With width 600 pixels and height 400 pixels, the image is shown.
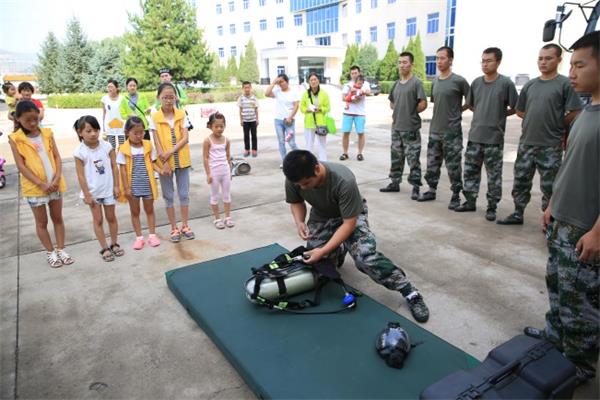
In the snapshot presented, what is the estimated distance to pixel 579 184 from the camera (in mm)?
2100

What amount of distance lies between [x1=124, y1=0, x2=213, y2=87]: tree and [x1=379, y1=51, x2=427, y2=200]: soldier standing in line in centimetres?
2477

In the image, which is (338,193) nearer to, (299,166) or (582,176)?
(299,166)

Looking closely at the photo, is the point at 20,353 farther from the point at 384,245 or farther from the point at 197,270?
the point at 384,245

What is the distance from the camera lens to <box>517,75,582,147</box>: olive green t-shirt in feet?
13.2

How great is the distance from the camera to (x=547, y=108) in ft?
13.5

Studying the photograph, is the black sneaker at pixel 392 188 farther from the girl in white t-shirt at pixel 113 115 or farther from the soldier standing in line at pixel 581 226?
the girl in white t-shirt at pixel 113 115

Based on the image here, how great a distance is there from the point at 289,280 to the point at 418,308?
91 cm

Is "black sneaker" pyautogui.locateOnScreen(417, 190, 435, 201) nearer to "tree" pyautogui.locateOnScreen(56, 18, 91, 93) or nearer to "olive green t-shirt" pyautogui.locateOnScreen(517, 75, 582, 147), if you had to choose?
"olive green t-shirt" pyautogui.locateOnScreen(517, 75, 582, 147)

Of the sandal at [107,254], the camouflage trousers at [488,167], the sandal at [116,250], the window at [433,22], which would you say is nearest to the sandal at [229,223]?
the sandal at [116,250]

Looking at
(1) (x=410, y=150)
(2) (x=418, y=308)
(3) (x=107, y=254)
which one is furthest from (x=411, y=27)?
(2) (x=418, y=308)

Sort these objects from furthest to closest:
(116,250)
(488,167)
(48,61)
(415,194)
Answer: (48,61), (415,194), (488,167), (116,250)

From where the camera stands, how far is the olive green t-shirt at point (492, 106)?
4.65 meters

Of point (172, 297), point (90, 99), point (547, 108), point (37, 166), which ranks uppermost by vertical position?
point (90, 99)

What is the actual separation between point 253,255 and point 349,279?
0.88 metres
